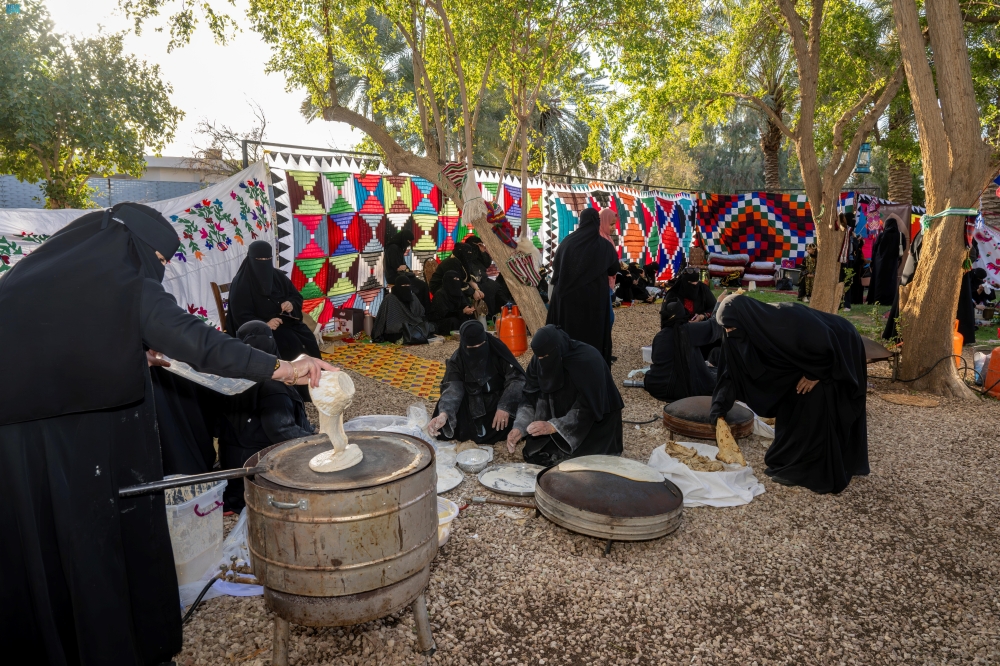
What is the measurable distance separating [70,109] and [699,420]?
10.0m

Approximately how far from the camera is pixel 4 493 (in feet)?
6.22

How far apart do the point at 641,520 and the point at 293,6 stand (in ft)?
19.7

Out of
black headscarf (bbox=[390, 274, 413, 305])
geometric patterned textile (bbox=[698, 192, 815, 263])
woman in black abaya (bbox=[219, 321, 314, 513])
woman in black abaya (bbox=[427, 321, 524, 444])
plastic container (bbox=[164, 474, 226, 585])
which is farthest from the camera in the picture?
geometric patterned textile (bbox=[698, 192, 815, 263])

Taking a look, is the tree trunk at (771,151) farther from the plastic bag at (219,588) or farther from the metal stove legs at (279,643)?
the metal stove legs at (279,643)

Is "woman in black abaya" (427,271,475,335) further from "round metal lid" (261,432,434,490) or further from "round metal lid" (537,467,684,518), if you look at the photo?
"round metal lid" (261,432,434,490)

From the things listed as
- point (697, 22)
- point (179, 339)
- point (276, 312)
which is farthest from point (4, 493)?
point (697, 22)

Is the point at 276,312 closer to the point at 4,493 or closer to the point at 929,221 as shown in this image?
the point at 4,493

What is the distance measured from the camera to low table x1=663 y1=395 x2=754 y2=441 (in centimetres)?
414

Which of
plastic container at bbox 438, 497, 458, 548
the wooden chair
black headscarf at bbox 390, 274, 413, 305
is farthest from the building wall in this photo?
plastic container at bbox 438, 497, 458, 548

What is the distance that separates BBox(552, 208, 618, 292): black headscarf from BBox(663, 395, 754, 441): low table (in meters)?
1.75

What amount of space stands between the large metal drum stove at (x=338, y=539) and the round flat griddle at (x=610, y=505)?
1.01 m

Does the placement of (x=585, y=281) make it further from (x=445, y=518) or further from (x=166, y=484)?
(x=166, y=484)

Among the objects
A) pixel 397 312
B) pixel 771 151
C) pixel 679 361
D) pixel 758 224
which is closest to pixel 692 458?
pixel 679 361

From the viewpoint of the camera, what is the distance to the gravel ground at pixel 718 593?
93.4 inches
